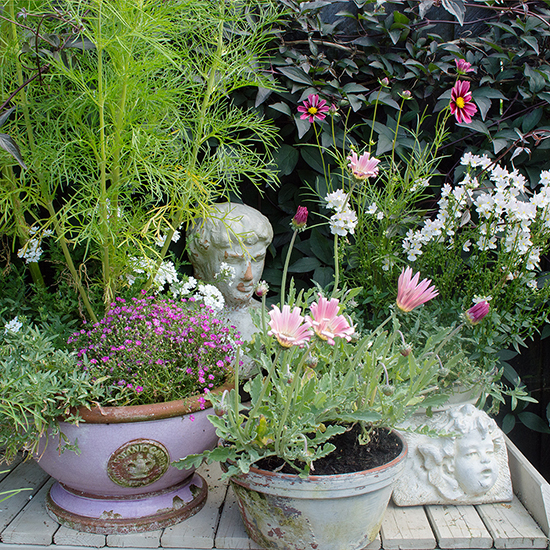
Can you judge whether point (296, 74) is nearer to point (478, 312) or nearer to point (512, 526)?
point (478, 312)

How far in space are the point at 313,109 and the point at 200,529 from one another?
125 centimetres

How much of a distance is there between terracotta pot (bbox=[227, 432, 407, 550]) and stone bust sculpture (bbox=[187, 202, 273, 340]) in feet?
2.10

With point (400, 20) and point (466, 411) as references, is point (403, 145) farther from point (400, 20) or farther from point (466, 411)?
point (466, 411)

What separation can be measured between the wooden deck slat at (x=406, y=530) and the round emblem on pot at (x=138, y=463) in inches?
21.8

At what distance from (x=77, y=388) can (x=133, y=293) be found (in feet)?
1.57

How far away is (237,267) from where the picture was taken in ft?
5.43

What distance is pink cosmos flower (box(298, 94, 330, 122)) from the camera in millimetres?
1647

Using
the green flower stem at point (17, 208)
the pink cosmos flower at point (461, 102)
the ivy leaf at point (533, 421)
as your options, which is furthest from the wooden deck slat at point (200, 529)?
the pink cosmos flower at point (461, 102)

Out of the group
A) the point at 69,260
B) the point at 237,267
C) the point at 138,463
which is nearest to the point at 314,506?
the point at 138,463

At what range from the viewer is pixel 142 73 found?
1.35 metres

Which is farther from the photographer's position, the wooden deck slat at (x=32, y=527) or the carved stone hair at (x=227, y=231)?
the carved stone hair at (x=227, y=231)

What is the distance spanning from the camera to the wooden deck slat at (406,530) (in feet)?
3.90

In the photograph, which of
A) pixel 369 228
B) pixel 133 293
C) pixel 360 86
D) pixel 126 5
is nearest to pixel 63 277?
pixel 133 293

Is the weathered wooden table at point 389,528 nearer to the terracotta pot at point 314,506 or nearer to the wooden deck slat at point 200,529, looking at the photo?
the wooden deck slat at point 200,529
